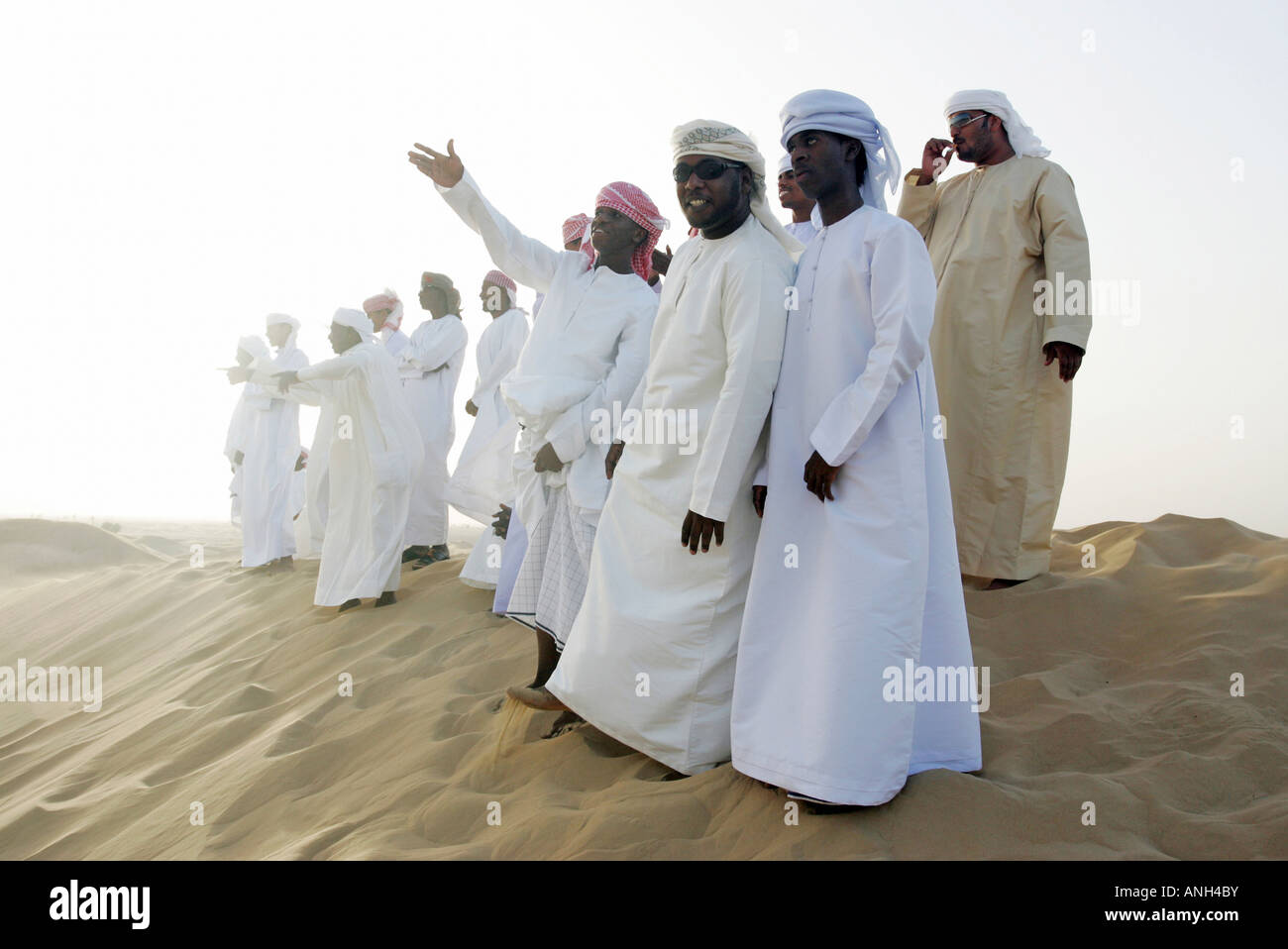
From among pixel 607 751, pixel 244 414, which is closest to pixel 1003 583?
pixel 607 751

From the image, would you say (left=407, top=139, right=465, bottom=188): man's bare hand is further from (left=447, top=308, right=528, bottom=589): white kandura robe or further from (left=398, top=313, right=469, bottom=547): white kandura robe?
(left=398, top=313, right=469, bottom=547): white kandura robe

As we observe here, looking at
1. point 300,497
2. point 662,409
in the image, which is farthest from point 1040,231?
point 300,497

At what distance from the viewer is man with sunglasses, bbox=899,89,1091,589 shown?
466cm

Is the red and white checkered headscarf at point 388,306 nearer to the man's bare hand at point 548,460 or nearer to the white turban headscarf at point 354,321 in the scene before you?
the white turban headscarf at point 354,321

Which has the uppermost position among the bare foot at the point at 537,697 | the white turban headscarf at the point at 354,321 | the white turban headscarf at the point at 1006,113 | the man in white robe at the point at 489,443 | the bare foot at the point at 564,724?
the white turban headscarf at the point at 1006,113

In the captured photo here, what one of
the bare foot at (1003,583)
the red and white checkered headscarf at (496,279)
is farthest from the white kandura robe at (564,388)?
the red and white checkered headscarf at (496,279)

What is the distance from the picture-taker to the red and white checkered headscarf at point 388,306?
29.5 feet

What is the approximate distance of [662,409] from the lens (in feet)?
10.8

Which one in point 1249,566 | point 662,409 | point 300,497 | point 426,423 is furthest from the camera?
point 300,497

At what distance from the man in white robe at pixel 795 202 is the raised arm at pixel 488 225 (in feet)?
3.93

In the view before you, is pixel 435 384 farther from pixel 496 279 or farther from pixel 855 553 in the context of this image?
pixel 855 553

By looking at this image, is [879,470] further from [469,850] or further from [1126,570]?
[1126,570]

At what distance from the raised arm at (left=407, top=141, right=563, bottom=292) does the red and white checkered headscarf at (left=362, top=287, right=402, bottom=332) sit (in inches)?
188

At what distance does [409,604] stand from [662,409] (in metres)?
3.63
